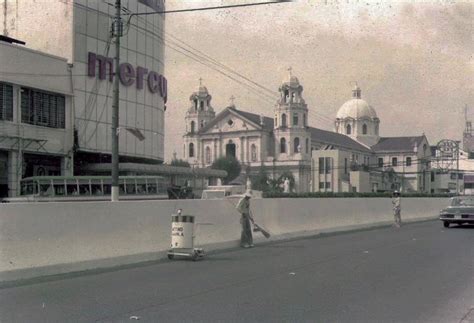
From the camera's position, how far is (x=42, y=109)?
42250mm

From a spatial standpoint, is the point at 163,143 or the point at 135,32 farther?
the point at 163,143

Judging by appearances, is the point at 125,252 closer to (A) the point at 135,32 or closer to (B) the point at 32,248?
(B) the point at 32,248

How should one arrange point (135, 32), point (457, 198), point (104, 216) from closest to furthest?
point (104, 216), point (457, 198), point (135, 32)

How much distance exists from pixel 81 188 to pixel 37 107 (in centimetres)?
953

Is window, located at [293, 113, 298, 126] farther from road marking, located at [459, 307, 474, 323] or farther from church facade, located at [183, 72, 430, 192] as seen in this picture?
road marking, located at [459, 307, 474, 323]

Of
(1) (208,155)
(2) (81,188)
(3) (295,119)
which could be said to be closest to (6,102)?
(2) (81,188)

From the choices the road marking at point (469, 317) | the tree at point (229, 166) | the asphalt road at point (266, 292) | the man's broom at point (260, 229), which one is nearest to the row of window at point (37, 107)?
the man's broom at point (260, 229)

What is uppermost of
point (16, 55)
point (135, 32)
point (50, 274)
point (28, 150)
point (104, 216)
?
point (135, 32)

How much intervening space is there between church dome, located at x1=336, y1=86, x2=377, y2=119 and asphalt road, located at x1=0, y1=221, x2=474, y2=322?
12580cm

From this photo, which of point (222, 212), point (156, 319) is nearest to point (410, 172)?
point (222, 212)

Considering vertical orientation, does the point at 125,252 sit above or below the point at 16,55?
below

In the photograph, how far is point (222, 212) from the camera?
17781mm

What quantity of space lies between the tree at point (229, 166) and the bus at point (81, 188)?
6802 centimetres

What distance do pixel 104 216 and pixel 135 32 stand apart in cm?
3968
